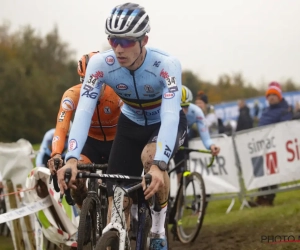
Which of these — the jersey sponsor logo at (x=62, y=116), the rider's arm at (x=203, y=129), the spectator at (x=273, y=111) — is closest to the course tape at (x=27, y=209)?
the jersey sponsor logo at (x=62, y=116)

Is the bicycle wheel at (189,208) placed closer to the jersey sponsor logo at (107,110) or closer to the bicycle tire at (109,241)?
the jersey sponsor logo at (107,110)

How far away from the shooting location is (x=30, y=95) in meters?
48.8

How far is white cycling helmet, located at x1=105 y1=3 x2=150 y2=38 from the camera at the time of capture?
15.7ft

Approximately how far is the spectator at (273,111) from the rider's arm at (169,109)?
21.2 feet

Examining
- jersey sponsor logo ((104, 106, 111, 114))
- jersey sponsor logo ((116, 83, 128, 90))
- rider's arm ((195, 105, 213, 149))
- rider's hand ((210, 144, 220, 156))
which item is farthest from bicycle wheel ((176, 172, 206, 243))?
jersey sponsor logo ((116, 83, 128, 90))

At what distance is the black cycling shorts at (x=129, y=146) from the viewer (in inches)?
215

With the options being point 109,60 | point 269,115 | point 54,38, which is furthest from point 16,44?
point 109,60

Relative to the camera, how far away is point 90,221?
17.6 ft

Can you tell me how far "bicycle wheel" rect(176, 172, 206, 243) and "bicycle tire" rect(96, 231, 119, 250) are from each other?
410 cm

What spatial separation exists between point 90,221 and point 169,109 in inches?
52.8

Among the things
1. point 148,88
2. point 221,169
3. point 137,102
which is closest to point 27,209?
point 137,102

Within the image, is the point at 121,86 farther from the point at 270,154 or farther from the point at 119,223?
the point at 270,154

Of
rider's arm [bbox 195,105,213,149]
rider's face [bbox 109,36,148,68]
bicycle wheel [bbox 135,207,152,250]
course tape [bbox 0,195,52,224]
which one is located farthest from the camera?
rider's arm [bbox 195,105,213,149]

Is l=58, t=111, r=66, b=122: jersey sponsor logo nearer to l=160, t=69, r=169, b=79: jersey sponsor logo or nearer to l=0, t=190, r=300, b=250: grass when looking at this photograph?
l=160, t=69, r=169, b=79: jersey sponsor logo
